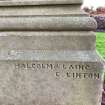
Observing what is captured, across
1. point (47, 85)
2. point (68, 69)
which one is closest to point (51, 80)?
point (47, 85)

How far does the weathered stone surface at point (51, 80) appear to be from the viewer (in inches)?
142

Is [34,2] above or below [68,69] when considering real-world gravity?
above

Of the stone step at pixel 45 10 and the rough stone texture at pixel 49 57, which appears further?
the stone step at pixel 45 10

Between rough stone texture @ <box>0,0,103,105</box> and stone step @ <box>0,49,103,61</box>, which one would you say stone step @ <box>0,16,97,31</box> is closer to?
rough stone texture @ <box>0,0,103,105</box>

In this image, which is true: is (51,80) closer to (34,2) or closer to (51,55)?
(51,55)

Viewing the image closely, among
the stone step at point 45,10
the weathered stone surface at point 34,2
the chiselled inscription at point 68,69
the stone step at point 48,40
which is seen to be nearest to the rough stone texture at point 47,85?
the chiselled inscription at point 68,69

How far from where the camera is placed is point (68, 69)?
143 inches

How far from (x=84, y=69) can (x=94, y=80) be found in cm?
16

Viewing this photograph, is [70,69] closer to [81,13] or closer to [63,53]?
[63,53]

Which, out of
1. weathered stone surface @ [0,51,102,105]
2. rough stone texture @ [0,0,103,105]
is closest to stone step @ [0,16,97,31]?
rough stone texture @ [0,0,103,105]

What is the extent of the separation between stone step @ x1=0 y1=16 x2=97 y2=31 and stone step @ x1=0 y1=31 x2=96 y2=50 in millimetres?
51

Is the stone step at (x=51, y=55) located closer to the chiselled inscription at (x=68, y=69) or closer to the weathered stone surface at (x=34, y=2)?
the chiselled inscription at (x=68, y=69)

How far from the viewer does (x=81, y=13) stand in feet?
Result: 12.2

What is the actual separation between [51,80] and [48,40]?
439 millimetres
